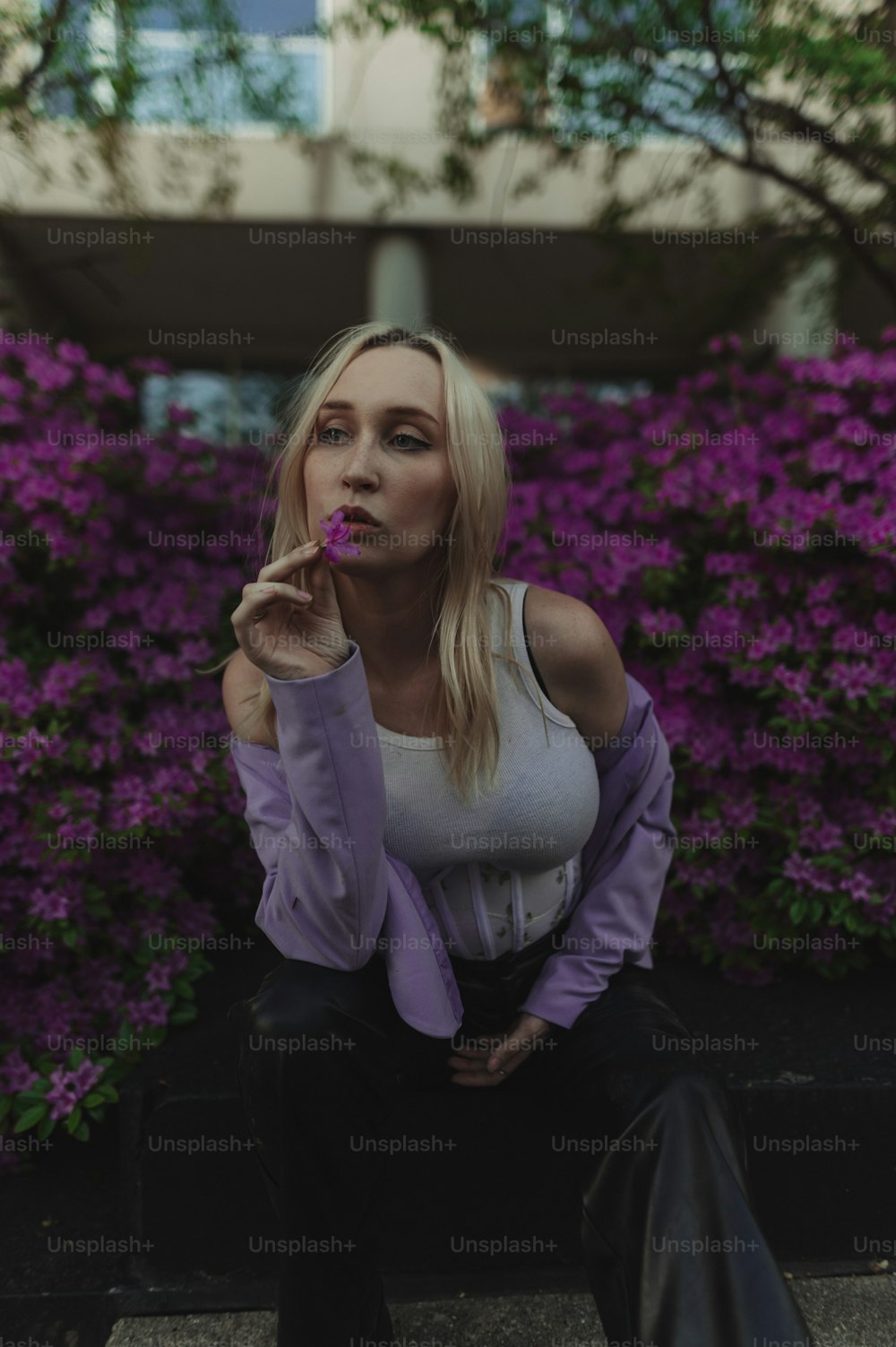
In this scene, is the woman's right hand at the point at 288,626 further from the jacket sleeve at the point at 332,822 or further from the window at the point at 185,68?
the window at the point at 185,68

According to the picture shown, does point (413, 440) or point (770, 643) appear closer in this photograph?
point (413, 440)

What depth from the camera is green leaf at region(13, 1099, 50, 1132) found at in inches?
79.5

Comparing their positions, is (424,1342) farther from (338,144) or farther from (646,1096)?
(338,144)

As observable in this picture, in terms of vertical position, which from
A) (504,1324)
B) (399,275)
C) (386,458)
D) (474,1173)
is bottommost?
(504,1324)

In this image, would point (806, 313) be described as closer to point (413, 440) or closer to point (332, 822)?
point (413, 440)

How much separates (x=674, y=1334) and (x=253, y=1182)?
38.8 inches

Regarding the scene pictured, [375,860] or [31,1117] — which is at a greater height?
[375,860]

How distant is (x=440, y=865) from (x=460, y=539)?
565 mm

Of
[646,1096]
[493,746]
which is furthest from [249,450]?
[646,1096]

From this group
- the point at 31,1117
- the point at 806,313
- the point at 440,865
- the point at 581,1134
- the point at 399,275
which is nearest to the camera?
the point at 581,1134

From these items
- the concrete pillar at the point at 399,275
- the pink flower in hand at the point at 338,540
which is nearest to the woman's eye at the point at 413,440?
the pink flower in hand at the point at 338,540

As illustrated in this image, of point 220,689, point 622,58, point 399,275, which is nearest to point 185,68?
point 622,58

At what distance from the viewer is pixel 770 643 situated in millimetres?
2510

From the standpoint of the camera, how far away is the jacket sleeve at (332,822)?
1.39 metres
